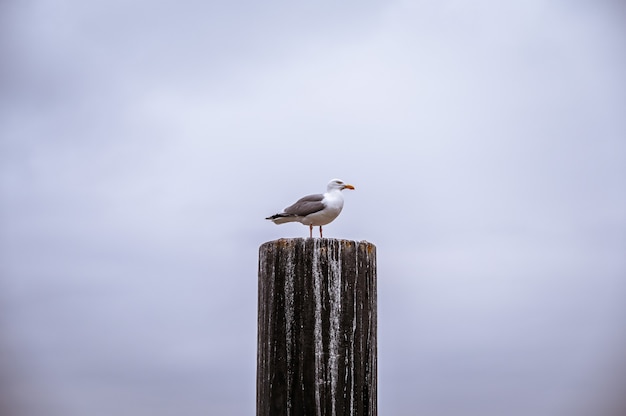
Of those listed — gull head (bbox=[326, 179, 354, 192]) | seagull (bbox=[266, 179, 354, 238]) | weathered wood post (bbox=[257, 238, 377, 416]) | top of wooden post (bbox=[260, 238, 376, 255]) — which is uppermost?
gull head (bbox=[326, 179, 354, 192])

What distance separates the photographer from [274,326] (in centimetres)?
381

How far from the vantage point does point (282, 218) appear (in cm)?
847

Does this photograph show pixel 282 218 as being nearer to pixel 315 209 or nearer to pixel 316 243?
pixel 315 209

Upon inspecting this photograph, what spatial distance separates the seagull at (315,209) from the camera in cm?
801

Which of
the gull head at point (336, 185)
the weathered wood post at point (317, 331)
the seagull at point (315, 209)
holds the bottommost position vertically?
the weathered wood post at point (317, 331)

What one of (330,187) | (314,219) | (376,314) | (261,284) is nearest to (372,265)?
(376,314)

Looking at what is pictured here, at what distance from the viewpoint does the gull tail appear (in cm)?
830

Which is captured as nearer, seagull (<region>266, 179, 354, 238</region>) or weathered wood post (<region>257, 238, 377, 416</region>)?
weathered wood post (<region>257, 238, 377, 416</region>)

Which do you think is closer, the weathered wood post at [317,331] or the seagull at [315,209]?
the weathered wood post at [317,331]

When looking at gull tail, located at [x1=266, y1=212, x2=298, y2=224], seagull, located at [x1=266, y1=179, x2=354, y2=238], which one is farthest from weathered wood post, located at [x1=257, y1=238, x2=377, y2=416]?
gull tail, located at [x1=266, y1=212, x2=298, y2=224]

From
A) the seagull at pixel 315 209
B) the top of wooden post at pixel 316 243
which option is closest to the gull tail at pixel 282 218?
A: the seagull at pixel 315 209

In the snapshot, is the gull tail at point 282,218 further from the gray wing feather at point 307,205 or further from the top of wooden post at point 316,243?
the top of wooden post at point 316,243

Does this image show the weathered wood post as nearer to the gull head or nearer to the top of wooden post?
the top of wooden post

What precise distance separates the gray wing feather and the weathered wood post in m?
4.13
